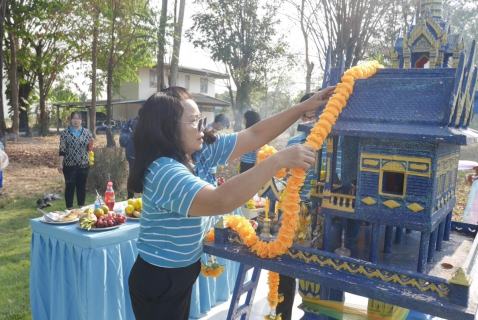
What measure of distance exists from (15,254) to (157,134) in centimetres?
497

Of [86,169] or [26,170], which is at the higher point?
[86,169]

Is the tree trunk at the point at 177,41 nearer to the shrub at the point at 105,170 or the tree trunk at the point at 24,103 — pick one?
the shrub at the point at 105,170

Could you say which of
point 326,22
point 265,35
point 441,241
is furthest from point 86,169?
point 265,35

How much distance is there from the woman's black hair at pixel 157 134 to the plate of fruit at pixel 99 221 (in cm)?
160

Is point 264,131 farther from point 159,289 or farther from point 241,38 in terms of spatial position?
point 241,38

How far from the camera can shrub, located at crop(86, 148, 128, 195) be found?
9.43 meters

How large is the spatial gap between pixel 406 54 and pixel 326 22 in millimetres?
7344

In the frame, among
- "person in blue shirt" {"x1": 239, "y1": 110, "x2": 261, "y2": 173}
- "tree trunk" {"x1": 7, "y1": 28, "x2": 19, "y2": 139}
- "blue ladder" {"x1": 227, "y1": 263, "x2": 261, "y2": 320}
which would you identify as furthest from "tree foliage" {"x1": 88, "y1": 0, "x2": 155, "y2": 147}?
"blue ladder" {"x1": 227, "y1": 263, "x2": 261, "y2": 320}

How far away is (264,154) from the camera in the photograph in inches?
108

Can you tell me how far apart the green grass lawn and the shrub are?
0.53 meters

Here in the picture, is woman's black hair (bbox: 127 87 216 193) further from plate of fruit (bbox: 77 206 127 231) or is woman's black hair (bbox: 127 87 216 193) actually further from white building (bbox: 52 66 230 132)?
white building (bbox: 52 66 230 132)

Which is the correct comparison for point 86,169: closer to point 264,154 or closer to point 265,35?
point 264,154

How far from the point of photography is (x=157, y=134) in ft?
6.11

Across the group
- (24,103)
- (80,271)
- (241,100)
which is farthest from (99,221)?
(24,103)
